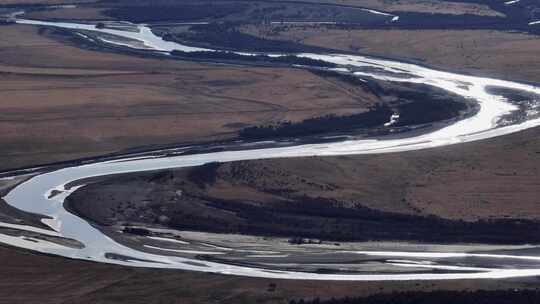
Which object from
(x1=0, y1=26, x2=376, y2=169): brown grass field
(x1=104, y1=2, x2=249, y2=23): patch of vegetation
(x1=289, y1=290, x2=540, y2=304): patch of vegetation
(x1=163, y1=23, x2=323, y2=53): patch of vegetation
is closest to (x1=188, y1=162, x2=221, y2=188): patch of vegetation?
(x1=0, y1=26, x2=376, y2=169): brown grass field

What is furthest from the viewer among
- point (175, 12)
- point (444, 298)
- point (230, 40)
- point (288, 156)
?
point (175, 12)

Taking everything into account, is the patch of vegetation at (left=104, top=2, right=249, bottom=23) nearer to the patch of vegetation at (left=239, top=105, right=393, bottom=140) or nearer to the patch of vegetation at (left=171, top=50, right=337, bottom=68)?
the patch of vegetation at (left=171, top=50, right=337, bottom=68)

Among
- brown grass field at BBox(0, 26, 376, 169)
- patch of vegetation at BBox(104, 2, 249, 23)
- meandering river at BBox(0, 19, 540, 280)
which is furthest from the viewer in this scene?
patch of vegetation at BBox(104, 2, 249, 23)

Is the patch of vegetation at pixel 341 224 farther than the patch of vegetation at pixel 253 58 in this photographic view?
No

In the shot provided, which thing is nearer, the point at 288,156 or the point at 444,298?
the point at 444,298

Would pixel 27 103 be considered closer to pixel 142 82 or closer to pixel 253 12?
pixel 142 82

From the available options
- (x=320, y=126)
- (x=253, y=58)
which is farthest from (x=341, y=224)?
(x=253, y=58)

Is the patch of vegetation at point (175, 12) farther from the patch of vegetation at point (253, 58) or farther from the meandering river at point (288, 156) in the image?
the patch of vegetation at point (253, 58)

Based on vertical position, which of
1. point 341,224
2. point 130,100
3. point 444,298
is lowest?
point 341,224

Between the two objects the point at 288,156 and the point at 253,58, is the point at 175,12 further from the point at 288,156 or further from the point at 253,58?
the point at 288,156

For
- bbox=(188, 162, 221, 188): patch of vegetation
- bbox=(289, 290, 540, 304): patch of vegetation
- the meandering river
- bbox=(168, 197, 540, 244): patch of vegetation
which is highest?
bbox=(289, 290, 540, 304): patch of vegetation

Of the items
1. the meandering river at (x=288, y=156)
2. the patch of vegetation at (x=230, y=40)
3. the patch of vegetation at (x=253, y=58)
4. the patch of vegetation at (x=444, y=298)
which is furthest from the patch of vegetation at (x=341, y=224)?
the patch of vegetation at (x=230, y=40)
